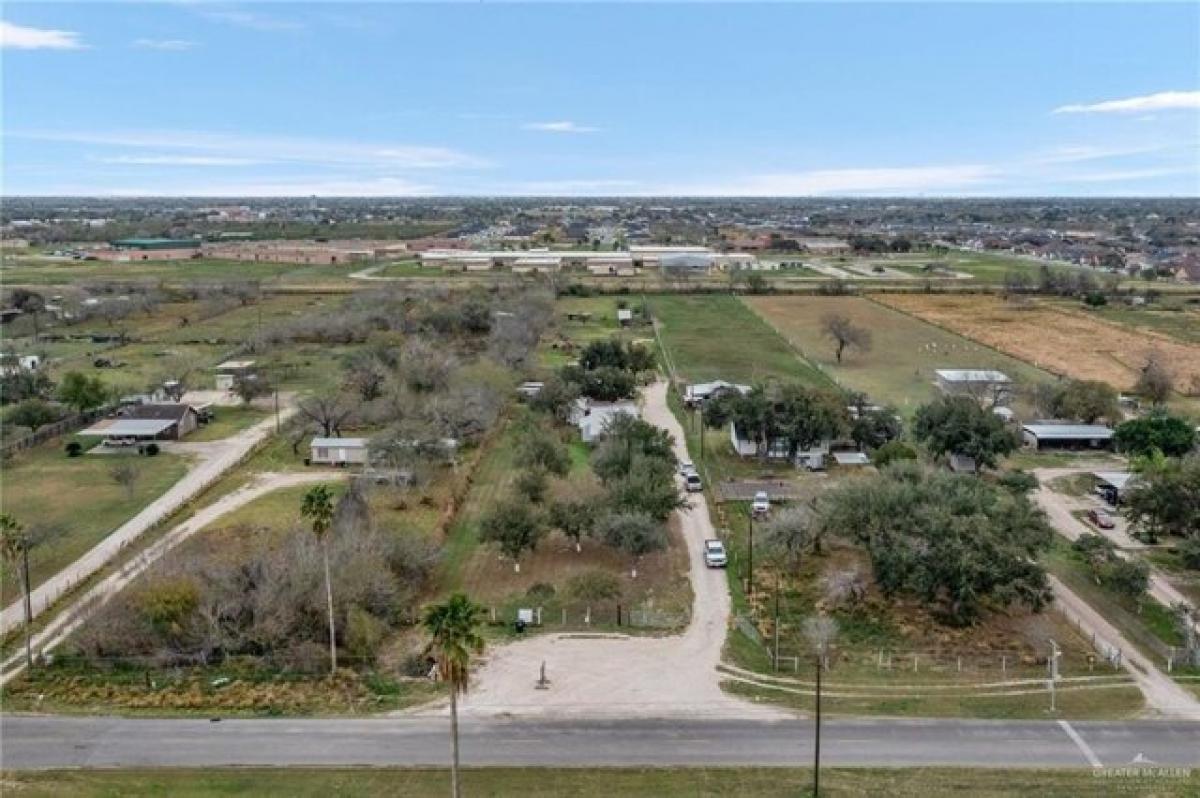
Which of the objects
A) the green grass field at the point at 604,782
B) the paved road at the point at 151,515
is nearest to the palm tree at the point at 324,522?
the green grass field at the point at 604,782

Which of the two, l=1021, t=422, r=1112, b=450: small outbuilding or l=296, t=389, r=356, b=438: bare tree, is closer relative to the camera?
l=296, t=389, r=356, b=438: bare tree

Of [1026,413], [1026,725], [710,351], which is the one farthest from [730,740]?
[710,351]

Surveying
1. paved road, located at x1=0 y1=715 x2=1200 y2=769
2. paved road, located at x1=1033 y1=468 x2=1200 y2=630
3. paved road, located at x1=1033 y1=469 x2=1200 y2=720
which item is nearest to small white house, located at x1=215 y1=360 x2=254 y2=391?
paved road, located at x1=0 y1=715 x2=1200 y2=769

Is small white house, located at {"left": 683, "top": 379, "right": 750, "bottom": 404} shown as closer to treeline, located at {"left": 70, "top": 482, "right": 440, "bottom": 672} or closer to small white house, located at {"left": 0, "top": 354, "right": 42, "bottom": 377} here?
treeline, located at {"left": 70, "top": 482, "right": 440, "bottom": 672}

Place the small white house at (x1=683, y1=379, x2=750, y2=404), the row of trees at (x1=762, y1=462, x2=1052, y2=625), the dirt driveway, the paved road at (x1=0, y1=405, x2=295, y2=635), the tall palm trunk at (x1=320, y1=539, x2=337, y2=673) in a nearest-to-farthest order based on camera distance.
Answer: the dirt driveway < the tall palm trunk at (x1=320, y1=539, x2=337, y2=673) < the row of trees at (x1=762, y1=462, x2=1052, y2=625) < the paved road at (x1=0, y1=405, x2=295, y2=635) < the small white house at (x1=683, y1=379, x2=750, y2=404)

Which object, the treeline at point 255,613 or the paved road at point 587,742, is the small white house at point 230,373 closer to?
the treeline at point 255,613

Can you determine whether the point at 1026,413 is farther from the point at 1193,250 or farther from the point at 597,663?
the point at 1193,250
